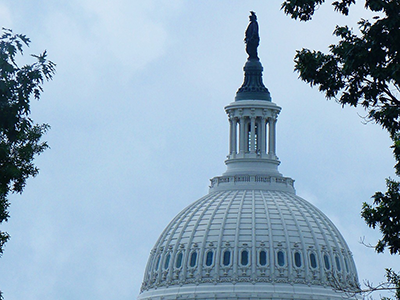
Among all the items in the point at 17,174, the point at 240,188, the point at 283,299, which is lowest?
the point at 17,174

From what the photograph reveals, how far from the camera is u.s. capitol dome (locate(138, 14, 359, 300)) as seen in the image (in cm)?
18625

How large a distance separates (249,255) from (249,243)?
1.52 meters

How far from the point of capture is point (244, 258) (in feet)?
616

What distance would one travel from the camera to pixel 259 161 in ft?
637

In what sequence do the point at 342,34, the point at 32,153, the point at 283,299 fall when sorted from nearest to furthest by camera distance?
the point at 342,34, the point at 32,153, the point at 283,299

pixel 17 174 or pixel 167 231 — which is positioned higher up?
pixel 167 231

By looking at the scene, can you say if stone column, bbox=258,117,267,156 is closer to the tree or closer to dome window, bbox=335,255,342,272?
dome window, bbox=335,255,342,272

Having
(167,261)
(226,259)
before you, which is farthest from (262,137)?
(167,261)

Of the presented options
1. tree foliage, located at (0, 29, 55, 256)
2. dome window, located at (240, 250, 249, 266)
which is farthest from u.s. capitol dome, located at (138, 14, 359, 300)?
tree foliage, located at (0, 29, 55, 256)

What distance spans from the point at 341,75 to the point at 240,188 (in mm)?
139710

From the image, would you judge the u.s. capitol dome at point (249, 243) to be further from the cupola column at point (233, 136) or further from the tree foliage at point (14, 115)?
the tree foliage at point (14, 115)

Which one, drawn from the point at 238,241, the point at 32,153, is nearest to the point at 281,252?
the point at 238,241

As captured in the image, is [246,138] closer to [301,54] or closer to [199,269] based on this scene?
[199,269]

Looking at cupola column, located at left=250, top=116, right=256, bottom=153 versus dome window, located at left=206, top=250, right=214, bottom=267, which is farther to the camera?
cupola column, located at left=250, top=116, right=256, bottom=153
